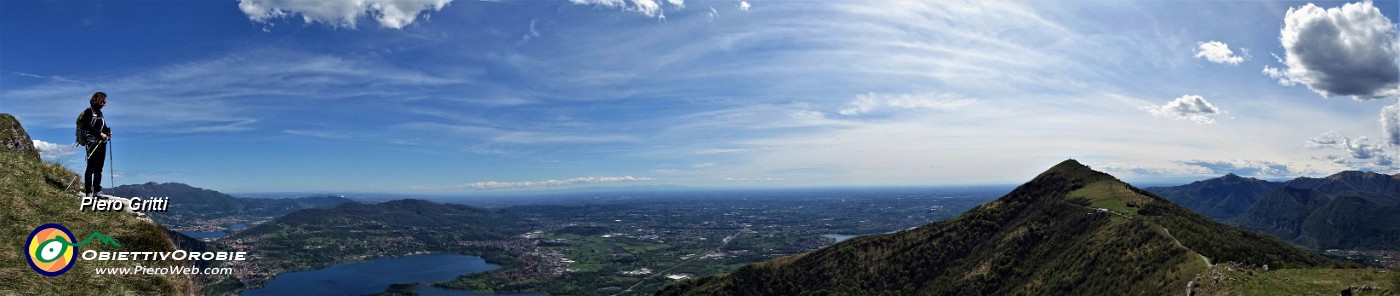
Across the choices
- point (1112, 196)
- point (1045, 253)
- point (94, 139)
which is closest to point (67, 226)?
point (94, 139)

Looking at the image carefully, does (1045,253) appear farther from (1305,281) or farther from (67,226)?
(67,226)

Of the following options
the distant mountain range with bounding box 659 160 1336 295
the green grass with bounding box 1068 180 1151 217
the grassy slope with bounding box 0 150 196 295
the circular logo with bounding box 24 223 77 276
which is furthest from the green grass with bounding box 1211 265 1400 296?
the circular logo with bounding box 24 223 77 276

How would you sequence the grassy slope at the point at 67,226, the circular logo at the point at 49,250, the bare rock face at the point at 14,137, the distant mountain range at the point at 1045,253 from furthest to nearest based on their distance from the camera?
the distant mountain range at the point at 1045,253
the bare rock face at the point at 14,137
the circular logo at the point at 49,250
the grassy slope at the point at 67,226

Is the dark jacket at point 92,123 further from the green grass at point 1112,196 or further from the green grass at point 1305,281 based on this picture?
the green grass at point 1112,196

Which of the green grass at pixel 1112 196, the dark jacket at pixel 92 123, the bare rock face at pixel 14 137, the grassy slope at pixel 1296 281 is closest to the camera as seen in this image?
the dark jacket at pixel 92 123

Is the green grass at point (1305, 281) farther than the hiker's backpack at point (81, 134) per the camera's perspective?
Yes

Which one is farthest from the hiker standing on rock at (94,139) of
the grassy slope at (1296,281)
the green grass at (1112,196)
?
the green grass at (1112,196)
